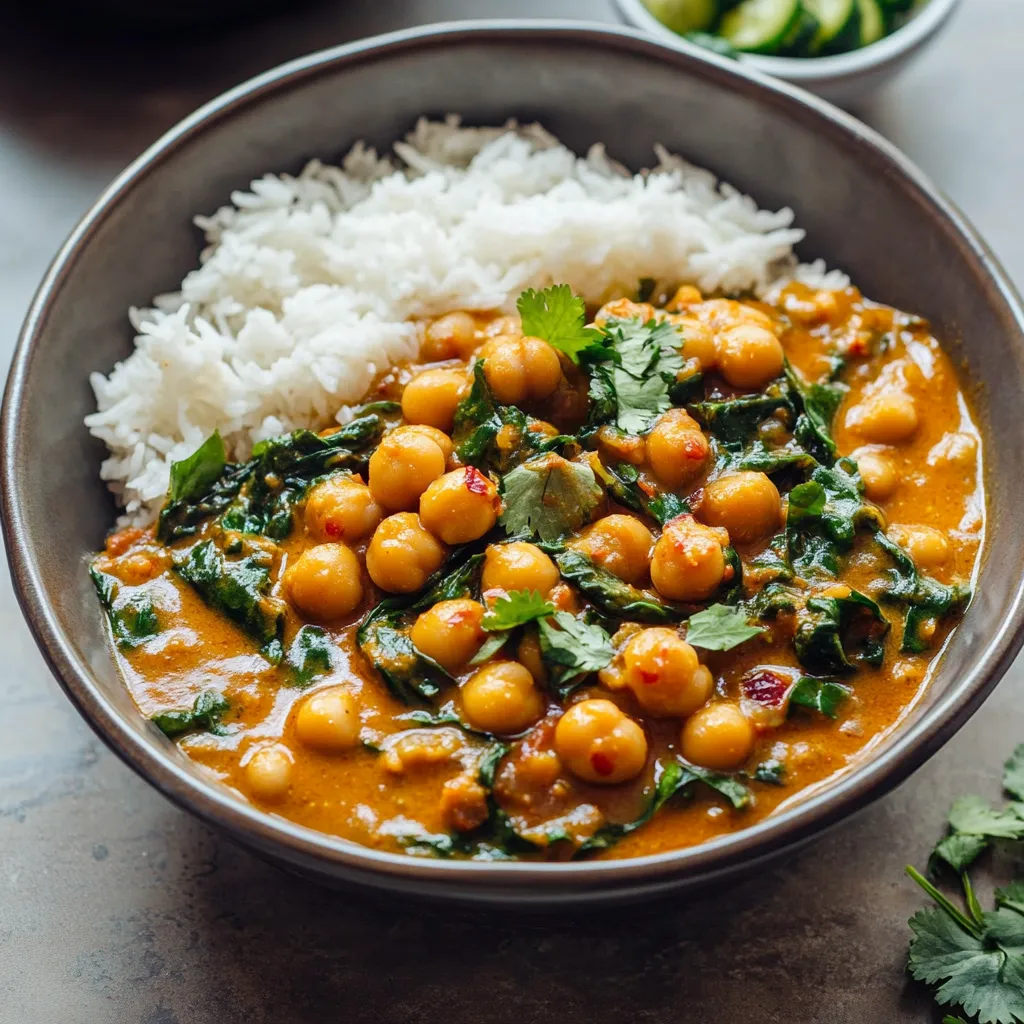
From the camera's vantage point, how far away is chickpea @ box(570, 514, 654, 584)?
330cm

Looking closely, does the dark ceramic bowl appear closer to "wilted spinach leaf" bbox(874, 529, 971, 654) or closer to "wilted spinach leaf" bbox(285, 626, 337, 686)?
"wilted spinach leaf" bbox(874, 529, 971, 654)

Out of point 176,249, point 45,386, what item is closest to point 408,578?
point 45,386

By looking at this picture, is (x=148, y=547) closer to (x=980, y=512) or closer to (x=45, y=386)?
(x=45, y=386)

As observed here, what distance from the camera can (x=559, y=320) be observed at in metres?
3.60

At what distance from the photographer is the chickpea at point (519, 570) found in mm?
3205

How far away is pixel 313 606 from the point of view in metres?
3.33

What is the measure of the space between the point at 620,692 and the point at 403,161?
7.93 ft

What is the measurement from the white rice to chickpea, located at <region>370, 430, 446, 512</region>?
1.64ft

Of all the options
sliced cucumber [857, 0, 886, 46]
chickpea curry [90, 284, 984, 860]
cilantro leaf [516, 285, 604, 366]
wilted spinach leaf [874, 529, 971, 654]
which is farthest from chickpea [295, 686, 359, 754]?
sliced cucumber [857, 0, 886, 46]

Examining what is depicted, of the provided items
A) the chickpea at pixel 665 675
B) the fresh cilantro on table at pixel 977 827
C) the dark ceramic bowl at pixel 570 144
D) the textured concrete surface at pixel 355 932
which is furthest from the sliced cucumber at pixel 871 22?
the chickpea at pixel 665 675

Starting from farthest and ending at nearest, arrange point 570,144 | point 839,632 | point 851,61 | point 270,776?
point 851,61, point 570,144, point 839,632, point 270,776

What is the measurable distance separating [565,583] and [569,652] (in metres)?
0.24

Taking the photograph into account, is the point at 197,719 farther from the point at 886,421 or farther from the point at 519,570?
the point at 886,421

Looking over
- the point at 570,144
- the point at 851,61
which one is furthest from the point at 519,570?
the point at 851,61
